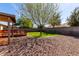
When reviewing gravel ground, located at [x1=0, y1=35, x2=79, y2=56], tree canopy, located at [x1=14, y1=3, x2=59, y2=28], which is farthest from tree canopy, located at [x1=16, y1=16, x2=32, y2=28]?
gravel ground, located at [x1=0, y1=35, x2=79, y2=56]

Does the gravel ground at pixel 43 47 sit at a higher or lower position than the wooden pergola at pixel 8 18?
lower

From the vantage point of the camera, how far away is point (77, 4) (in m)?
5.42

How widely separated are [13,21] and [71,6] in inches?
52.4

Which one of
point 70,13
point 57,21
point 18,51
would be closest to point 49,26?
point 57,21

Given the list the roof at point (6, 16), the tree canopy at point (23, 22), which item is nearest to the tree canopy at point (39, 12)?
the tree canopy at point (23, 22)

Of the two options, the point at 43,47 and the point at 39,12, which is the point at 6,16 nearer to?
the point at 39,12

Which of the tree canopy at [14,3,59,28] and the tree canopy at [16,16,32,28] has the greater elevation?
the tree canopy at [14,3,59,28]

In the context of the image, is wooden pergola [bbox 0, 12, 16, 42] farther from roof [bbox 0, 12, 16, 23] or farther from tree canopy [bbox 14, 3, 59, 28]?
tree canopy [bbox 14, 3, 59, 28]

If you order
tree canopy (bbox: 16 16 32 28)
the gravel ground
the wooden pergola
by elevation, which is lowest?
the gravel ground

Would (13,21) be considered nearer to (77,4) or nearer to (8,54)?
(8,54)

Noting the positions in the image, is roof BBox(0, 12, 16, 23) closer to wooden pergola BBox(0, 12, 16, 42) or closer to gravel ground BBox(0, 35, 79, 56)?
wooden pergola BBox(0, 12, 16, 42)

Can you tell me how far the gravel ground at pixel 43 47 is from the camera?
215 inches

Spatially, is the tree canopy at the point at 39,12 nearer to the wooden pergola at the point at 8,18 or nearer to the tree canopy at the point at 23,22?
the tree canopy at the point at 23,22

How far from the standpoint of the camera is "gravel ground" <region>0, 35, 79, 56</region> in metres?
5.47
